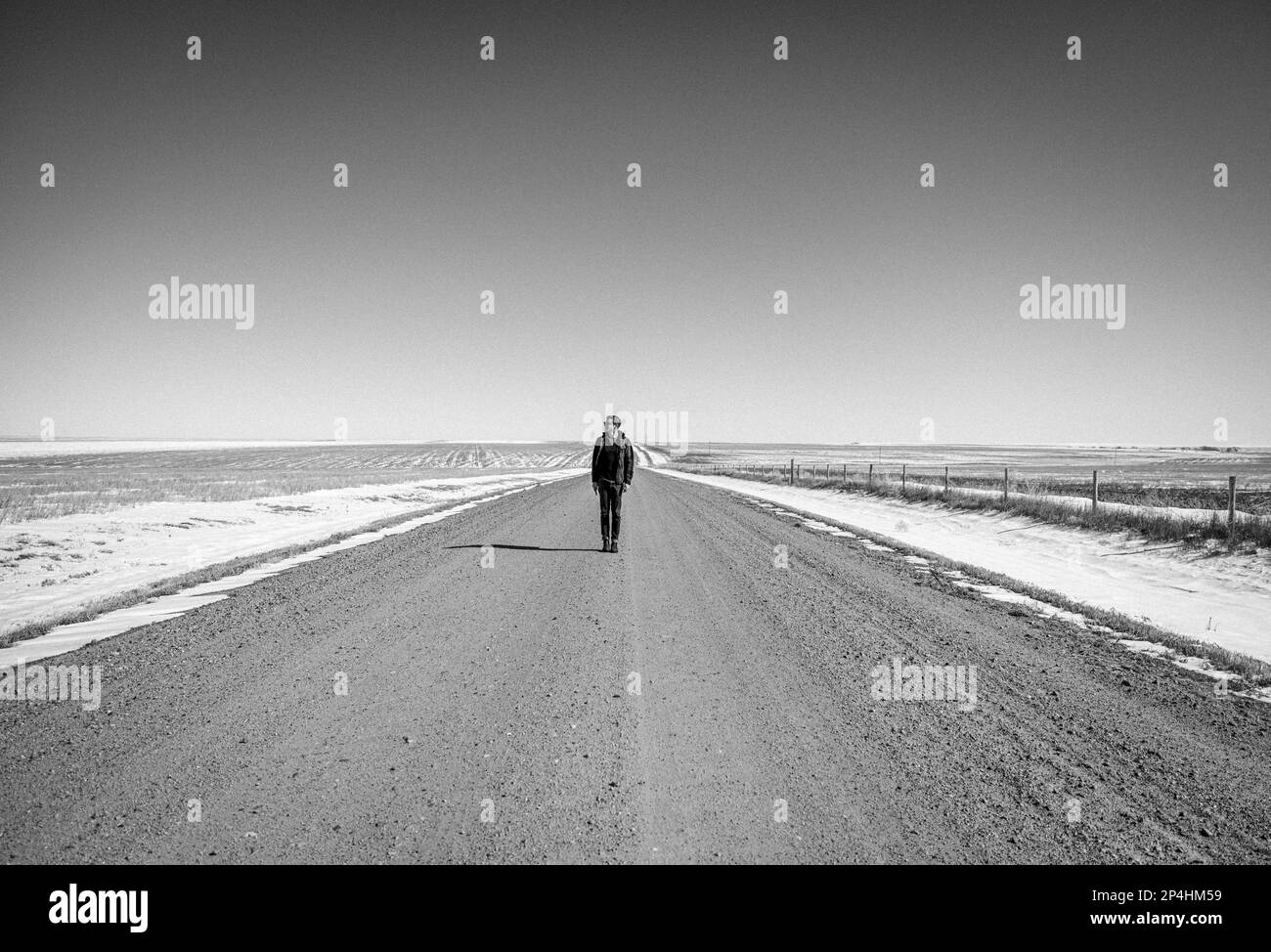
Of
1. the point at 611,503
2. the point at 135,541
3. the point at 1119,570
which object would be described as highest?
the point at 611,503

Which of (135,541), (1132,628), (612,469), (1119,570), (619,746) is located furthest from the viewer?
(135,541)

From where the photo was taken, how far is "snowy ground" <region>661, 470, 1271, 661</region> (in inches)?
305

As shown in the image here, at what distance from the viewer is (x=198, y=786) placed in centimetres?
330

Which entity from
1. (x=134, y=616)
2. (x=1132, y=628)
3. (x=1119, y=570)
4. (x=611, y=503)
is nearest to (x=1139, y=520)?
(x=1119, y=570)

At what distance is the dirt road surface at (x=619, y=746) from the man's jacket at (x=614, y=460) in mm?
4080

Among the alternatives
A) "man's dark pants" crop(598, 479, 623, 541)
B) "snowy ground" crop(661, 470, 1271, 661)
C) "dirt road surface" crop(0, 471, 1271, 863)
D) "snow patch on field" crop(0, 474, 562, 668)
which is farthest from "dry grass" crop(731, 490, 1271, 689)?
"snow patch on field" crop(0, 474, 562, 668)

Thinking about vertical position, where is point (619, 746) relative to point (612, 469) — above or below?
below

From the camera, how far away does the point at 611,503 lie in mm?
11742

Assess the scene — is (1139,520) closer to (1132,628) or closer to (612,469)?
(1132,628)

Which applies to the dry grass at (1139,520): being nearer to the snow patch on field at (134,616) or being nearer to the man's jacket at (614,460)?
the man's jacket at (614,460)

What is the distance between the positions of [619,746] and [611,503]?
7.94 m

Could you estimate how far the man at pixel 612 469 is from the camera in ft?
37.4

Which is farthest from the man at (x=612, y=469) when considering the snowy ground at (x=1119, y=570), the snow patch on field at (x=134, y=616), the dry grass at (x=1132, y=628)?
the snowy ground at (x=1119, y=570)
